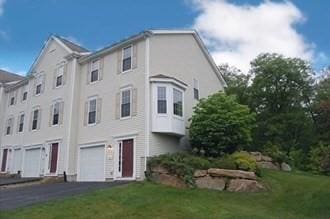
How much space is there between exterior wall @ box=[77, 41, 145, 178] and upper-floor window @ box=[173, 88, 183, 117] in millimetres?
1757

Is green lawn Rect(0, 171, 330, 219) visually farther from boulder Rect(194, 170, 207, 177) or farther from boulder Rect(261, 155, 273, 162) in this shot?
boulder Rect(261, 155, 273, 162)

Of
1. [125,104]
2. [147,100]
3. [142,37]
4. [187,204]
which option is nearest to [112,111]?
[125,104]

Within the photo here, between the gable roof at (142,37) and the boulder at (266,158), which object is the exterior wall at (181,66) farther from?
the boulder at (266,158)

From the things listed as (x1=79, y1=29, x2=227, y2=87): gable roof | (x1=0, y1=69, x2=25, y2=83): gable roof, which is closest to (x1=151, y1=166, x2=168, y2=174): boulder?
(x1=79, y1=29, x2=227, y2=87): gable roof

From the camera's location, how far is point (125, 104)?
20531mm

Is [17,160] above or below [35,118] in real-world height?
below

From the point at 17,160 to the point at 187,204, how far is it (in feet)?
60.1

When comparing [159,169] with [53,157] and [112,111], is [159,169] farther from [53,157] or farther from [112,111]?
[53,157]

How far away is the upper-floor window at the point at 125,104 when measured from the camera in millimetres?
20237

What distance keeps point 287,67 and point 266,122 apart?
5191 millimetres

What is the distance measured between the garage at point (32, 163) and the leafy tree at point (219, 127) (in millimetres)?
11236

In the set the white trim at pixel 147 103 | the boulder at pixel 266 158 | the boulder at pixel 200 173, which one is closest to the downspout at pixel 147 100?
the white trim at pixel 147 103

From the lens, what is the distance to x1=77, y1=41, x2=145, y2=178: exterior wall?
63.7 feet

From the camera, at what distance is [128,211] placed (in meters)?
12.4
